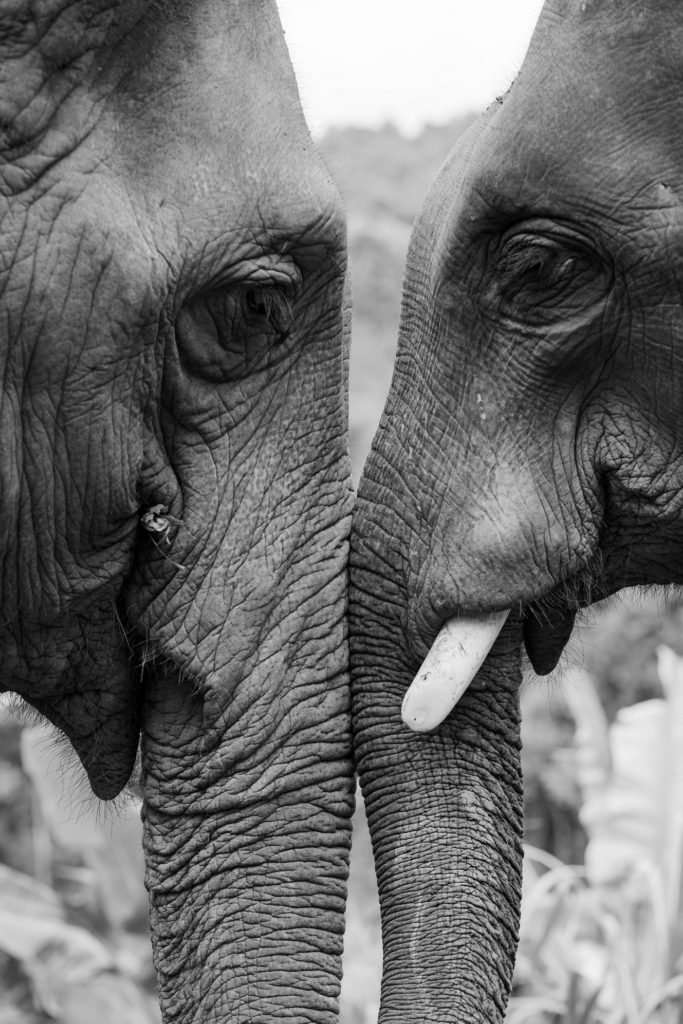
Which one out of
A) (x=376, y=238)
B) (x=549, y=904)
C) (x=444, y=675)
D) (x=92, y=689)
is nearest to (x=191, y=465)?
(x=92, y=689)

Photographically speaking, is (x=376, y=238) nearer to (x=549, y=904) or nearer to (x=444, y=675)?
(x=549, y=904)

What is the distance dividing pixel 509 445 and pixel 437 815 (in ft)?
2.24

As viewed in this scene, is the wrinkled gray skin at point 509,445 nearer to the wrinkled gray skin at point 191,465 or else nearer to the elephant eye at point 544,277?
the elephant eye at point 544,277

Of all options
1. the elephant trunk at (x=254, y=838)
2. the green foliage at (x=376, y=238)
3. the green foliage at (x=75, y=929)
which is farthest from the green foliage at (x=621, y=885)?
the elephant trunk at (x=254, y=838)

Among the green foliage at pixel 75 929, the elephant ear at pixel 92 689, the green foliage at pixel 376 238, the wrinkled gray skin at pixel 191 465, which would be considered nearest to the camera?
the wrinkled gray skin at pixel 191 465

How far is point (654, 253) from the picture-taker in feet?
9.29

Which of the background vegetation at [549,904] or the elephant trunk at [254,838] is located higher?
the background vegetation at [549,904]

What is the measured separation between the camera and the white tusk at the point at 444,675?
9.72 feet

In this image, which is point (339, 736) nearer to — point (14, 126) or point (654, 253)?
point (654, 253)

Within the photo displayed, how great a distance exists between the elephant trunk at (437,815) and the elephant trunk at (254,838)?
2.7 inches

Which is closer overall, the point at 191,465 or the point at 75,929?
the point at 191,465

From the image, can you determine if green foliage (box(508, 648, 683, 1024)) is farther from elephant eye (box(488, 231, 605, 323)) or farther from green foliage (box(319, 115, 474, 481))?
elephant eye (box(488, 231, 605, 323))

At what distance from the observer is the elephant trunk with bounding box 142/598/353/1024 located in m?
Result: 2.97

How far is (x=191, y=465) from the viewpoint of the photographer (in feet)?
9.70
